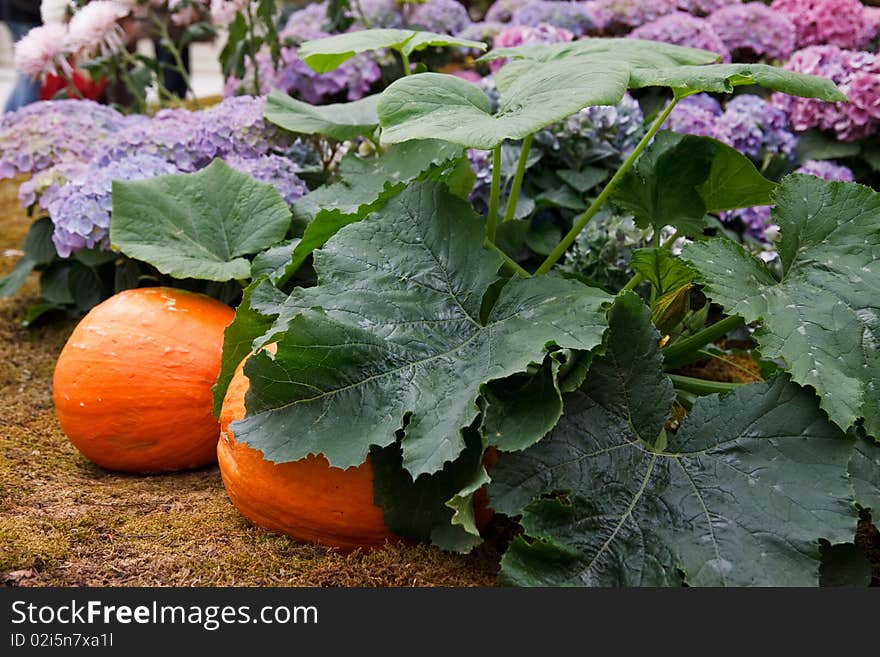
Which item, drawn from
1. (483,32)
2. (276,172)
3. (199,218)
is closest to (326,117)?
(276,172)

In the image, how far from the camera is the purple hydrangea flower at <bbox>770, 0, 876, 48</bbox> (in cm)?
295

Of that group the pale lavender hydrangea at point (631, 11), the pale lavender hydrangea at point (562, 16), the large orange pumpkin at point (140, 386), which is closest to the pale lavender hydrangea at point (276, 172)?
the large orange pumpkin at point (140, 386)

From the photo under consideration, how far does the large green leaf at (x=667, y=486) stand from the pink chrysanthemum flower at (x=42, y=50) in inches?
81.9

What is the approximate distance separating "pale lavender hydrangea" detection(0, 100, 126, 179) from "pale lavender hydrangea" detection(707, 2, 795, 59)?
182 cm

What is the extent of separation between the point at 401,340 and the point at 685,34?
1.82 metres

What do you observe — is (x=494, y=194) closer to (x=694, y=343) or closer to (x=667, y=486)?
(x=694, y=343)

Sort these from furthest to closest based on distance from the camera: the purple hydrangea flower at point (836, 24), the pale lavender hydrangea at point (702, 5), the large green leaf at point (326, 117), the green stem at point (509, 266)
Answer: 1. the pale lavender hydrangea at point (702, 5)
2. the purple hydrangea flower at point (836, 24)
3. the large green leaf at point (326, 117)
4. the green stem at point (509, 266)

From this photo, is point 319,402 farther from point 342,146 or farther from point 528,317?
point 342,146

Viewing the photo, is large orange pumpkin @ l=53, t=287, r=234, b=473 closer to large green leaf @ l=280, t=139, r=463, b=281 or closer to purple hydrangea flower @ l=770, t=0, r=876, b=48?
large green leaf @ l=280, t=139, r=463, b=281

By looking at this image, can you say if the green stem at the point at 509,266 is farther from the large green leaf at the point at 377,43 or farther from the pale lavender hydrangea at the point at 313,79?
the pale lavender hydrangea at the point at 313,79

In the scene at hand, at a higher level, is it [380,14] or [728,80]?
[728,80]

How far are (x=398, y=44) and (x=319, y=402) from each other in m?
0.77

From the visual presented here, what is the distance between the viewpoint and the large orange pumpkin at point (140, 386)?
1.67 m

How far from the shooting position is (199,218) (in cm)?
181
